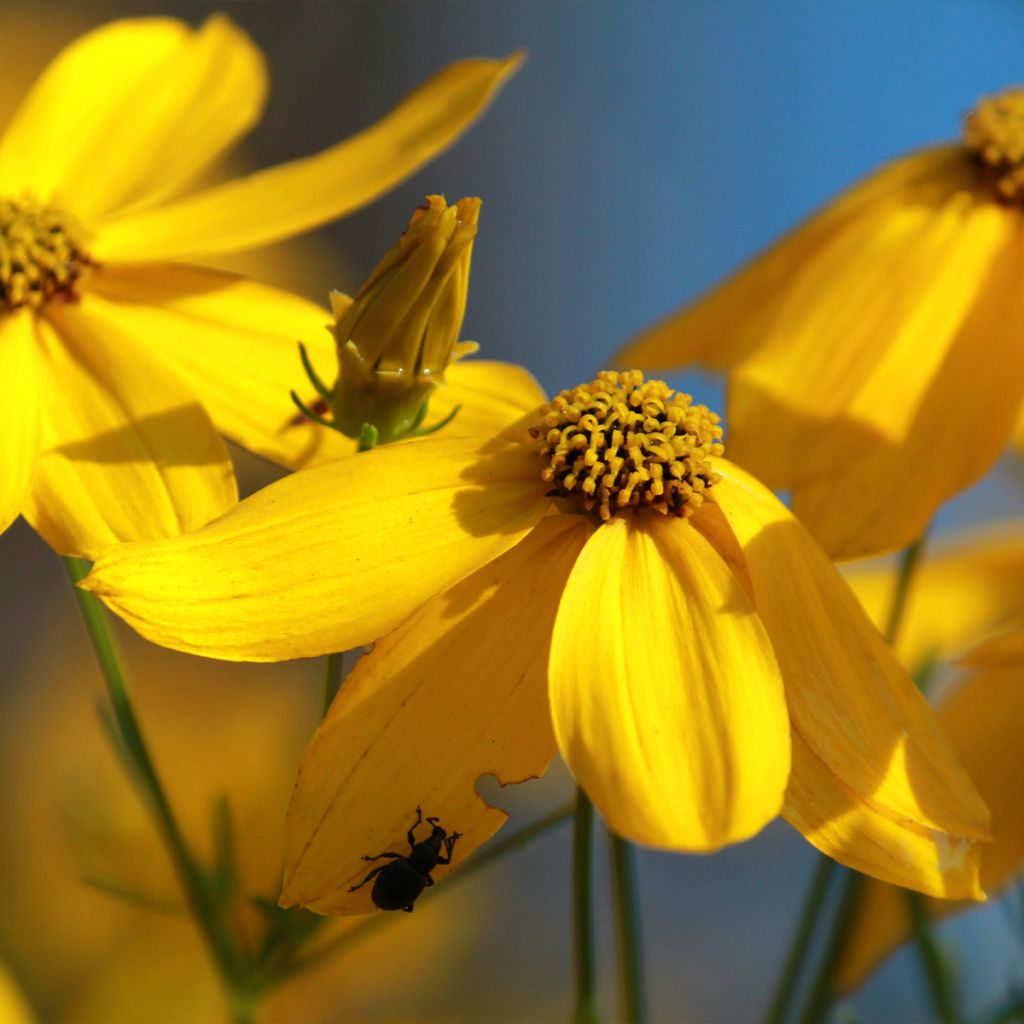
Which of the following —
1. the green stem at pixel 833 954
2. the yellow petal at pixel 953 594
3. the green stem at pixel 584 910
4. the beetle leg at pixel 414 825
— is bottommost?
the green stem at pixel 833 954

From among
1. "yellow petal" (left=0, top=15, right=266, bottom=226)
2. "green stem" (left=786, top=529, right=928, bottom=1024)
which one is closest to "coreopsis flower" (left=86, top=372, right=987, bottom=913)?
"green stem" (left=786, top=529, right=928, bottom=1024)

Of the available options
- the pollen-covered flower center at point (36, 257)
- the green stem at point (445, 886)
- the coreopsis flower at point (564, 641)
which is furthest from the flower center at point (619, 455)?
the pollen-covered flower center at point (36, 257)

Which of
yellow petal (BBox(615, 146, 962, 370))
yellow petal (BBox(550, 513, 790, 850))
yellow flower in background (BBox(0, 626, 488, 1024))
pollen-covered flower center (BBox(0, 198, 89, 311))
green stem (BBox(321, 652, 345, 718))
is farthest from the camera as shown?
yellow flower in background (BBox(0, 626, 488, 1024))

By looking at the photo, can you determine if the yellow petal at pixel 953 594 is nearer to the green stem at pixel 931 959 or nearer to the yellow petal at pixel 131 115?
the green stem at pixel 931 959

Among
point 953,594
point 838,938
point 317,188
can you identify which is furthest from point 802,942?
point 317,188

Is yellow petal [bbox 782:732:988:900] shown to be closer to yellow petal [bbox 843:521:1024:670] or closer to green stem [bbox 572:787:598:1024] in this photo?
green stem [bbox 572:787:598:1024]

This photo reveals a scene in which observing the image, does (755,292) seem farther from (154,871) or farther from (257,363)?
(154,871)

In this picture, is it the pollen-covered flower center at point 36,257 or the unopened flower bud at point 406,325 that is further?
the pollen-covered flower center at point 36,257
